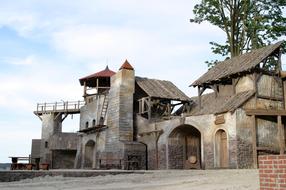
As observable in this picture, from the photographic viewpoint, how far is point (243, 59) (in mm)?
25578

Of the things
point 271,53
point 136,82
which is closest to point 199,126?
point 271,53

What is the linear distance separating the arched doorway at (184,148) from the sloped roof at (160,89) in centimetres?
358

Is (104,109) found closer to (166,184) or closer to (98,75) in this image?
(98,75)

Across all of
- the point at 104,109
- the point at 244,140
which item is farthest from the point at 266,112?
the point at 104,109

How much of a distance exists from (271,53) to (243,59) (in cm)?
180

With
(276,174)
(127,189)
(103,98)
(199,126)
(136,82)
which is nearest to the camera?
(276,174)

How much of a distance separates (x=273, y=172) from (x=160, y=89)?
25.5 meters

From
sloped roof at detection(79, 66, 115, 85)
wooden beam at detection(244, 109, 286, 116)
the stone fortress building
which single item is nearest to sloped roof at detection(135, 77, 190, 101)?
the stone fortress building

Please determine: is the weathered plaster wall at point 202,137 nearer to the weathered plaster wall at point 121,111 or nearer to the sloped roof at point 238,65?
the weathered plaster wall at point 121,111

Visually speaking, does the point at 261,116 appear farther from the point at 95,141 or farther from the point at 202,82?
the point at 95,141

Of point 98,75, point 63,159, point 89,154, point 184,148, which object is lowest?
point 63,159

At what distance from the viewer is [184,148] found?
89.1 ft

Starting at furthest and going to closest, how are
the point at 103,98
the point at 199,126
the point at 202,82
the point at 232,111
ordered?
the point at 103,98, the point at 202,82, the point at 199,126, the point at 232,111

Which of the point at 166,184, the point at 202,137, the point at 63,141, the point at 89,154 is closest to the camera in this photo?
the point at 166,184
